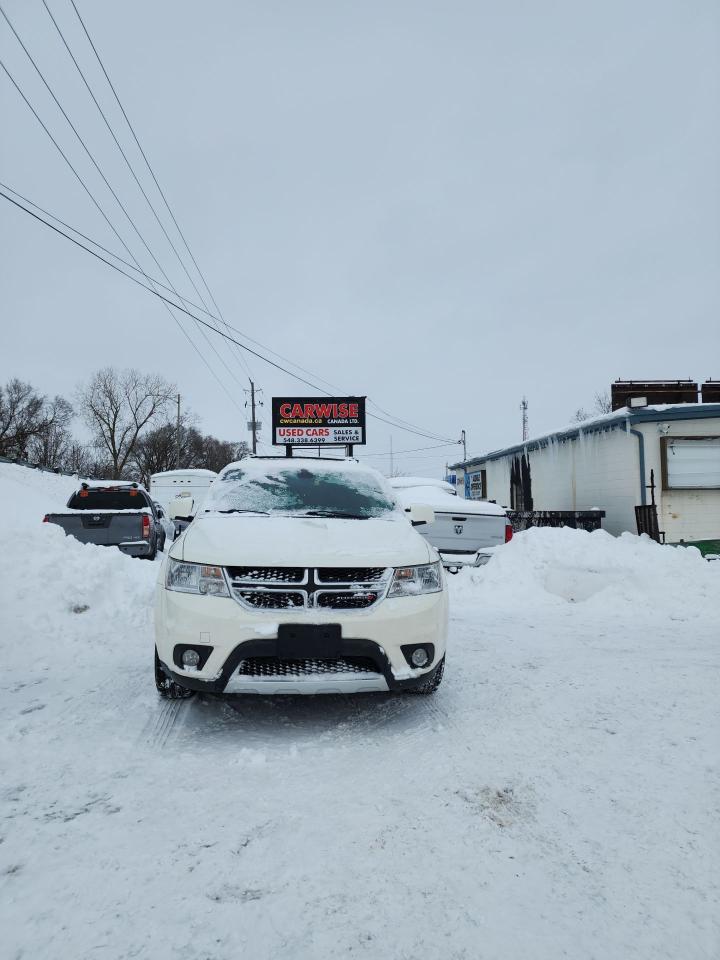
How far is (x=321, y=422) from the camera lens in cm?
1803

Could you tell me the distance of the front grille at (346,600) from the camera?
10.6 ft

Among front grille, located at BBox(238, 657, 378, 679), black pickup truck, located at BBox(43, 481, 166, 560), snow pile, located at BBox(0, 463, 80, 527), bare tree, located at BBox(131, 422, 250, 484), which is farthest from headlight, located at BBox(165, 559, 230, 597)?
bare tree, located at BBox(131, 422, 250, 484)

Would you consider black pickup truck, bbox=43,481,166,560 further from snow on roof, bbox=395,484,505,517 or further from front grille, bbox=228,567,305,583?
front grille, bbox=228,567,305,583

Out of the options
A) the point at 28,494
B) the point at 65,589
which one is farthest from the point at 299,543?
the point at 28,494

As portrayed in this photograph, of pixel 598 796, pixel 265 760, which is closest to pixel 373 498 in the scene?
pixel 265 760

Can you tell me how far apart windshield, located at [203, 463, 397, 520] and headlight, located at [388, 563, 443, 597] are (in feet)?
2.69

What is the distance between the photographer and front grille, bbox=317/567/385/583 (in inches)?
128

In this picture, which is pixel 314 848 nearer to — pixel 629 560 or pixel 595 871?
pixel 595 871

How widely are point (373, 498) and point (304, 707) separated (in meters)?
1.75

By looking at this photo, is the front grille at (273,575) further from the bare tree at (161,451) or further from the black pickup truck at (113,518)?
the bare tree at (161,451)

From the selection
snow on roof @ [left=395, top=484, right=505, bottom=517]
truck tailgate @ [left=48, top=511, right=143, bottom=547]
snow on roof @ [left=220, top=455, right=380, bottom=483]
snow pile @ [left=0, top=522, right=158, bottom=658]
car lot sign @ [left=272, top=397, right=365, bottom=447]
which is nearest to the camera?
snow on roof @ [left=220, top=455, right=380, bottom=483]

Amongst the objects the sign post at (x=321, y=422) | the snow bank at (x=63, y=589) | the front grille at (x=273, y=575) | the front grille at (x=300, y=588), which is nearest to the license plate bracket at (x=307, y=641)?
the front grille at (x=300, y=588)

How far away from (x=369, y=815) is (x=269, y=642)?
100 cm

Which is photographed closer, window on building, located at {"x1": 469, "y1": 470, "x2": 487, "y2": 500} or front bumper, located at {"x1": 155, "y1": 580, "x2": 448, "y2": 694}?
front bumper, located at {"x1": 155, "y1": 580, "x2": 448, "y2": 694}
